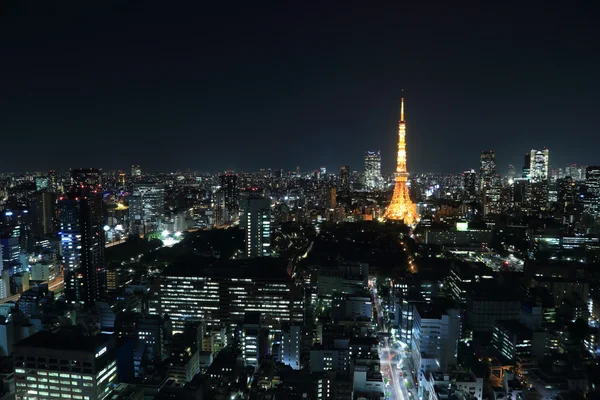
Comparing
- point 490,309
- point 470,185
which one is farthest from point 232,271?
point 470,185

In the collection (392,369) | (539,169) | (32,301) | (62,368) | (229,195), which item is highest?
(539,169)

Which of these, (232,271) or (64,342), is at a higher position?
(64,342)

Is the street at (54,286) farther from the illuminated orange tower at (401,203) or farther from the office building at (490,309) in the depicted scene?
the illuminated orange tower at (401,203)

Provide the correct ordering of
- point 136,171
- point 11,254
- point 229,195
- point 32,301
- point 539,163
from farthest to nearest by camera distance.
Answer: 1. point 136,171
2. point 539,163
3. point 229,195
4. point 11,254
5. point 32,301

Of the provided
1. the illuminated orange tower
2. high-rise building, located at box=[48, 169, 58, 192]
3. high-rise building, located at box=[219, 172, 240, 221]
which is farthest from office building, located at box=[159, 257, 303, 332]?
high-rise building, located at box=[48, 169, 58, 192]

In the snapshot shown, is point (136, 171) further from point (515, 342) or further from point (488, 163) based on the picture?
point (515, 342)

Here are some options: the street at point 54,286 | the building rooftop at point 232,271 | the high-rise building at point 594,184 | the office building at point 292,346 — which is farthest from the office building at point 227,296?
the high-rise building at point 594,184

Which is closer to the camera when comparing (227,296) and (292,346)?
(292,346)

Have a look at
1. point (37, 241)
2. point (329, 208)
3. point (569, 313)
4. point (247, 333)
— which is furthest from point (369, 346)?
point (329, 208)
